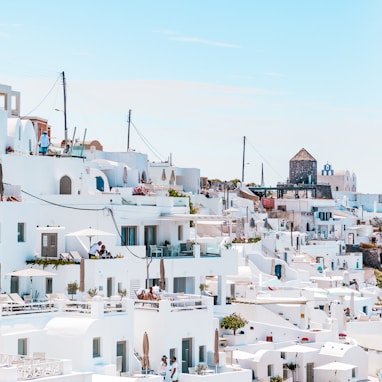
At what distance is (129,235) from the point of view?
159 feet

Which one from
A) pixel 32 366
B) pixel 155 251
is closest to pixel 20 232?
pixel 155 251

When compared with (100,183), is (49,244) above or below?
below

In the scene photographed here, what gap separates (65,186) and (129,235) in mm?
3811

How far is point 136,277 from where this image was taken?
46.1m

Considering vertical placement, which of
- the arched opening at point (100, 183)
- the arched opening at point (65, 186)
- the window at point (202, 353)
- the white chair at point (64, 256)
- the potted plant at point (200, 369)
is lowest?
the potted plant at point (200, 369)

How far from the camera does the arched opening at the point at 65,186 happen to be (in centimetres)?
5025

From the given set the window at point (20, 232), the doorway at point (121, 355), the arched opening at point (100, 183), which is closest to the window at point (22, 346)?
the doorway at point (121, 355)

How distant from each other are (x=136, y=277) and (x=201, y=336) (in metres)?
4.84

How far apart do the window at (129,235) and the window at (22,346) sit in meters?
11.3

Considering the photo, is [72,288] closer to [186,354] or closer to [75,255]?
[75,255]

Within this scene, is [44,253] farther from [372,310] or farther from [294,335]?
[372,310]

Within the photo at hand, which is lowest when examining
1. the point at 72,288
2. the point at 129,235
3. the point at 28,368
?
the point at 28,368

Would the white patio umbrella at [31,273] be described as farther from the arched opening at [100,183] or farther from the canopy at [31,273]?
the arched opening at [100,183]

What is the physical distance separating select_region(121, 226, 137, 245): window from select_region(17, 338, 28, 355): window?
11326mm
